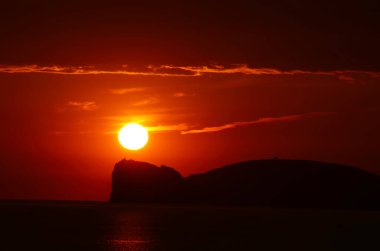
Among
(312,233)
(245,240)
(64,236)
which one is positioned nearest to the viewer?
(245,240)

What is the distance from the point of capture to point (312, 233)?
10762 cm

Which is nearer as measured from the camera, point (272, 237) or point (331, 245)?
point (331, 245)

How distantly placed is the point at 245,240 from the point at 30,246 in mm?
28097

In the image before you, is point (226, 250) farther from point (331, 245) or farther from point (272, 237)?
point (272, 237)

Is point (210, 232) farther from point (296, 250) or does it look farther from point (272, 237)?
point (296, 250)

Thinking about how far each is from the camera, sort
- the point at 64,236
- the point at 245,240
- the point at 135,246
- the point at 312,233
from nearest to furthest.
A: the point at 135,246 → the point at 245,240 → the point at 64,236 → the point at 312,233

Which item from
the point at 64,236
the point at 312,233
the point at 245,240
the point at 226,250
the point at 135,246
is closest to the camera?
the point at 226,250

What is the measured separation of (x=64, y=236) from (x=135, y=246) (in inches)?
703

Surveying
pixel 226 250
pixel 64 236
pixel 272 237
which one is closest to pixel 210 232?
pixel 272 237

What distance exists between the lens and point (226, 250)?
3068 inches

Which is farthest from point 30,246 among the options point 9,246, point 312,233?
point 312,233

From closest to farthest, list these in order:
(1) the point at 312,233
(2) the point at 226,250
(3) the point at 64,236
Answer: (2) the point at 226,250, (3) the point at 64,236, (1) the point at 312,233

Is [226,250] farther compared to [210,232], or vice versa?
[210,232]

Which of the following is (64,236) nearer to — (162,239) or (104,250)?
(162,239)
